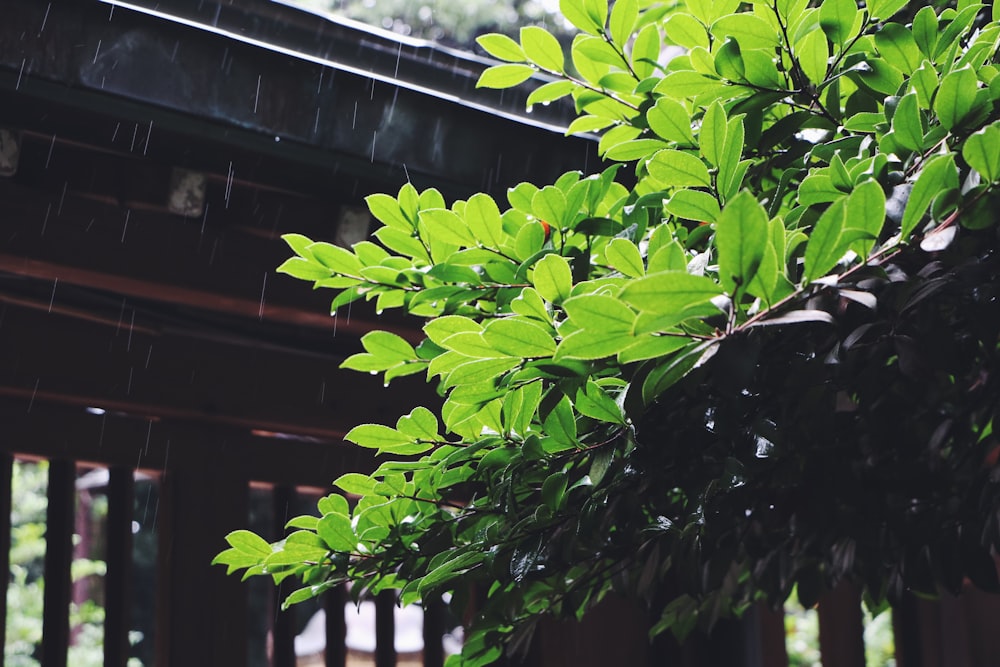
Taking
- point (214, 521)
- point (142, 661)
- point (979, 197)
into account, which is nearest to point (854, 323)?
point (979, 197)

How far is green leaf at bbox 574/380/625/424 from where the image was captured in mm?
956

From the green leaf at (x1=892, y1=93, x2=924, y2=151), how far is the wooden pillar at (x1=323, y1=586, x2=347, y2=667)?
210 centimetres

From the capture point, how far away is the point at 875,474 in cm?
117

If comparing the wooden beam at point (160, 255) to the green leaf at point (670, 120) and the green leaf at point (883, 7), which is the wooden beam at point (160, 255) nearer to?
the green leaf at point (670, 120)

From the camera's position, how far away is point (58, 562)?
230 cm

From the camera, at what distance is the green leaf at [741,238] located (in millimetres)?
655

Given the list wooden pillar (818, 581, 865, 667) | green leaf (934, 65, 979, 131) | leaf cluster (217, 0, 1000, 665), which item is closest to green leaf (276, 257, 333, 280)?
leaf cluster (217, 0, 1000, 665)

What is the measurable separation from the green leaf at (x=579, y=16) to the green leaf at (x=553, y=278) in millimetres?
461

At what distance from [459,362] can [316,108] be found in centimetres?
119

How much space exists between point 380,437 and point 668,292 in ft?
2.03

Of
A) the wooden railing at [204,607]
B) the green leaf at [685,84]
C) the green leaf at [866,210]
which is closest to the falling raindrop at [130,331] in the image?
the wooden railing at [204,607]

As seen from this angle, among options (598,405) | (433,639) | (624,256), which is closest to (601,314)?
(624,256)

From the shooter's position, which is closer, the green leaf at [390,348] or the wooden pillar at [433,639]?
the green leaf at [390,348]

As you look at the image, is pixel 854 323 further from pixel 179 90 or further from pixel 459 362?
pixel 179 90
